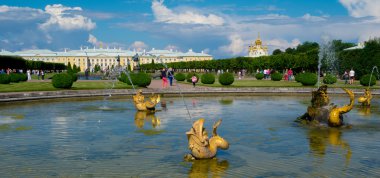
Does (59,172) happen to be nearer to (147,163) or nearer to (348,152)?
(147,163)

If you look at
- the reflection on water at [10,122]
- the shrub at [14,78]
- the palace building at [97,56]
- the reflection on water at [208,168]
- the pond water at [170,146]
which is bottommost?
the reflection on water at [208,168]

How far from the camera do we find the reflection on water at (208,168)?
5646mm

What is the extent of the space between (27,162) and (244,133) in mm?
4140

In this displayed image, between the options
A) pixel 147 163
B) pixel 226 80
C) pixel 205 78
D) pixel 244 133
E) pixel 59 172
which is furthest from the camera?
pixel 205 78

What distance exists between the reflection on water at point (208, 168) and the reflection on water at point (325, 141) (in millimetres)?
1588

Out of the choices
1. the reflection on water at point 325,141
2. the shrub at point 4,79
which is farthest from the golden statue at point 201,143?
the shrub at point 4,79

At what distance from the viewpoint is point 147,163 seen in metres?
6.14

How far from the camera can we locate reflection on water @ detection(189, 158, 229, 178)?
18.5 feet

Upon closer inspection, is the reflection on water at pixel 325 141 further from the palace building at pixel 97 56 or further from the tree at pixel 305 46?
the palace building at pixel 97 56

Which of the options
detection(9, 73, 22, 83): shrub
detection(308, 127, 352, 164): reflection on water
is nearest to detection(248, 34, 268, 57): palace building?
detection(9, 73, 22, 83): shrub

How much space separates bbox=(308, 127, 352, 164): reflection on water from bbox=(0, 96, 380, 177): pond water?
2 cm

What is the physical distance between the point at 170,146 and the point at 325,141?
9.10 ft

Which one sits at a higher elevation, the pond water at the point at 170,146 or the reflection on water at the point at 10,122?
the reflection on water at the point at 10,122

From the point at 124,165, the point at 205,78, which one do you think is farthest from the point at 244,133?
the point at 205,78
